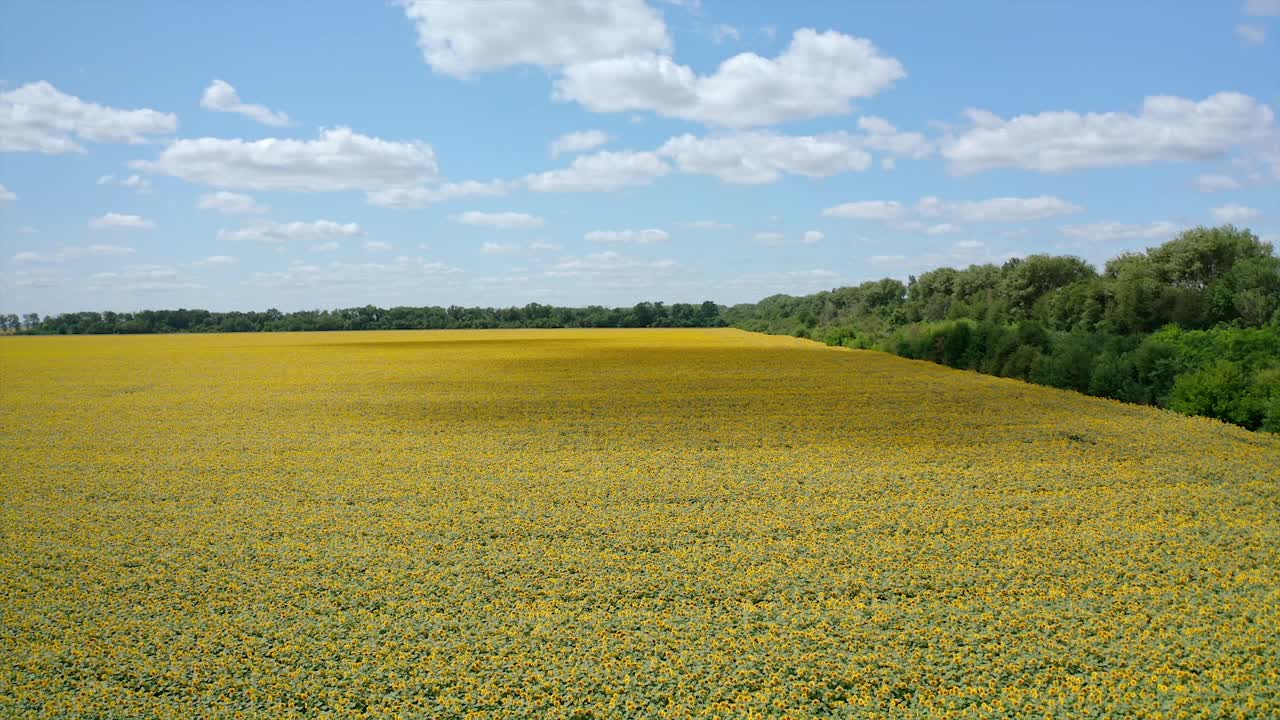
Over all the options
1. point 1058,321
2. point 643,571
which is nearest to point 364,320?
point 1058,321

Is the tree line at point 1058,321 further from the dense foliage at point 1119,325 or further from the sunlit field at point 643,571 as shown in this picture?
the sunlit field at point 643,571

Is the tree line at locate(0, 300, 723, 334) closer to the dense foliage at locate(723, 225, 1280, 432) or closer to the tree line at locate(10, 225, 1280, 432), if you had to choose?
the tree line at locate(10, 225, 1280, 432)

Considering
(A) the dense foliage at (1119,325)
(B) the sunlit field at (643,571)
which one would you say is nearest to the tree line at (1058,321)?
(A) the dense foliage at (1119,325)

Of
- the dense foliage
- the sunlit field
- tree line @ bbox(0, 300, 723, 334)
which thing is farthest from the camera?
tree line @ bbox(0, 300, 723, 334)

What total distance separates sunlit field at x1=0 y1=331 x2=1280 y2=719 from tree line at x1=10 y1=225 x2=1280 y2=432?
529 centimetres

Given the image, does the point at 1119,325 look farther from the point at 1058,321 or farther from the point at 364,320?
the point at 364,320

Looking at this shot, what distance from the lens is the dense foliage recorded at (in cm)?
2048

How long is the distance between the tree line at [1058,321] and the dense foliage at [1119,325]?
63mm

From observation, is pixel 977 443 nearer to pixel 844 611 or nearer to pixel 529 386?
pixel 844 611

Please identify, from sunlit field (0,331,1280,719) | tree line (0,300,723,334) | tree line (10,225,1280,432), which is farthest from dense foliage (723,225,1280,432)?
tree line (0,300,723,334)

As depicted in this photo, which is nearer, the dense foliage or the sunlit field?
the sunlit field

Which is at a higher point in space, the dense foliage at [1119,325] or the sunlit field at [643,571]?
the dense foliage at [1119,325]

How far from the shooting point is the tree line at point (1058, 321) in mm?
21484

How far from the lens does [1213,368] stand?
2039cm
